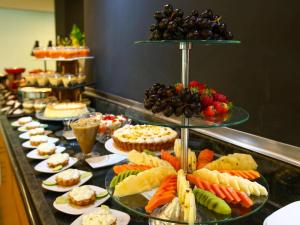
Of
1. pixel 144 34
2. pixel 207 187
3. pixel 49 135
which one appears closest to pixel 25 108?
pixel 49 135

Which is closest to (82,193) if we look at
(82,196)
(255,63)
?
(82,196)

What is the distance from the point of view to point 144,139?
5.01 feet

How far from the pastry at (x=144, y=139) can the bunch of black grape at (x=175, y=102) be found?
714 millimetres

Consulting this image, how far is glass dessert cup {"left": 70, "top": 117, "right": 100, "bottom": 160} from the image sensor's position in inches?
59.9

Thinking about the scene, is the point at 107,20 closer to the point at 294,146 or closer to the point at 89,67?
the point at 89,67

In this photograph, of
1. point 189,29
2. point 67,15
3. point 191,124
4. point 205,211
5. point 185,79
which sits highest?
point 67,15

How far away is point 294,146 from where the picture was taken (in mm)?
1225

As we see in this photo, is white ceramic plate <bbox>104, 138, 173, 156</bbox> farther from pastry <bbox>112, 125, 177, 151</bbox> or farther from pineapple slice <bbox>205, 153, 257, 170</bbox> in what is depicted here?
pineapple slice <bbox>205, 153, 257, 170</bbox>

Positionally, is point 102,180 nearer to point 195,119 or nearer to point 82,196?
point 82,196

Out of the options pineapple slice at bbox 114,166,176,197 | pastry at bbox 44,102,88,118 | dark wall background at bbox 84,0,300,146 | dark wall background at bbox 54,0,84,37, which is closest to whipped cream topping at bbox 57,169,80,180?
pineapple slice at bbox 114,166,176,197

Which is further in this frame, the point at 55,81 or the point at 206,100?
the point at 55,81

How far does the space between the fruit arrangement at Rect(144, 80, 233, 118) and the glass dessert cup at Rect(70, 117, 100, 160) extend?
30.8 inches

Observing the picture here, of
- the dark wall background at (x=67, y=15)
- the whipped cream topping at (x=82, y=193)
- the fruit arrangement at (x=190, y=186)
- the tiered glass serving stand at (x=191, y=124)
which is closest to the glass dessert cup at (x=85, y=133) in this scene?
the whipped cream topping at (x=82, y=193)

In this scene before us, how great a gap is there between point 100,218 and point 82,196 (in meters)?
0.18
